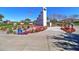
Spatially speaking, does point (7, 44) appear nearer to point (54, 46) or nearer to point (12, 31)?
point (12, 31)

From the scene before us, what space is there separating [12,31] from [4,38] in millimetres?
120

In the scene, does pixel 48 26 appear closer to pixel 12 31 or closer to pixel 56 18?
pixel 56 18

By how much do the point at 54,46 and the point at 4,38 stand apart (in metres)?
0.57

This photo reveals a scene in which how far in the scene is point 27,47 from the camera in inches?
154

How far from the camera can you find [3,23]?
390cm
